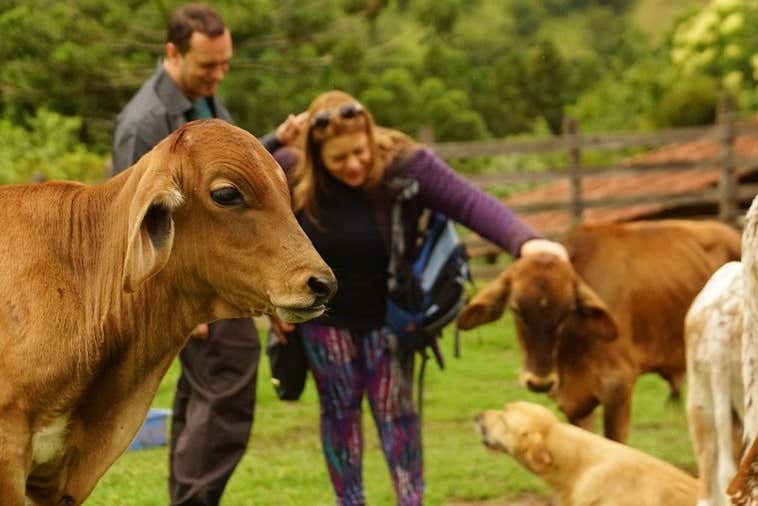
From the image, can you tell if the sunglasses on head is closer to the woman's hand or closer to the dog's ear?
the woman's hand

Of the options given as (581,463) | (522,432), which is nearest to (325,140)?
(522,432)

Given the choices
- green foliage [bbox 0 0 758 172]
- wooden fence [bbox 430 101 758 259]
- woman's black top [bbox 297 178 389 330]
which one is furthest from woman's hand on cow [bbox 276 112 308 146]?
green foliage [bbox 0 0 758 172]

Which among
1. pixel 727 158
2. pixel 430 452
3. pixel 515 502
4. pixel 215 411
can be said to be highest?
pixel 215 411

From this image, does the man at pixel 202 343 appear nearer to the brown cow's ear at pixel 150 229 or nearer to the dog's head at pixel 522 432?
the dog's head at pixel 522 432

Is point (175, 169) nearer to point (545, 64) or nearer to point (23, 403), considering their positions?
point (23, 403)

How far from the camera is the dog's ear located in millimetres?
7590

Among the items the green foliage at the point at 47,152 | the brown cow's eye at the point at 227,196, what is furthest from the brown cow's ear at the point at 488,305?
the green foliage at the point at 47,152

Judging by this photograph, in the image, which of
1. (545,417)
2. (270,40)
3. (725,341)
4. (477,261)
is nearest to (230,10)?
(270,40)

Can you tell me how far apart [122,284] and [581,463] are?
3.24 m

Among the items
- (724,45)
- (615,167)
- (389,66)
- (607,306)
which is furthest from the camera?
(724,45)

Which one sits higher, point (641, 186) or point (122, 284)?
point (122, 284)

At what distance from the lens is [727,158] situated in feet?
64.1

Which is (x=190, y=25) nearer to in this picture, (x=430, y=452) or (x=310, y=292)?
(x=310, y=292)

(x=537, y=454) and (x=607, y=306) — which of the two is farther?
(x=607, y=306)
